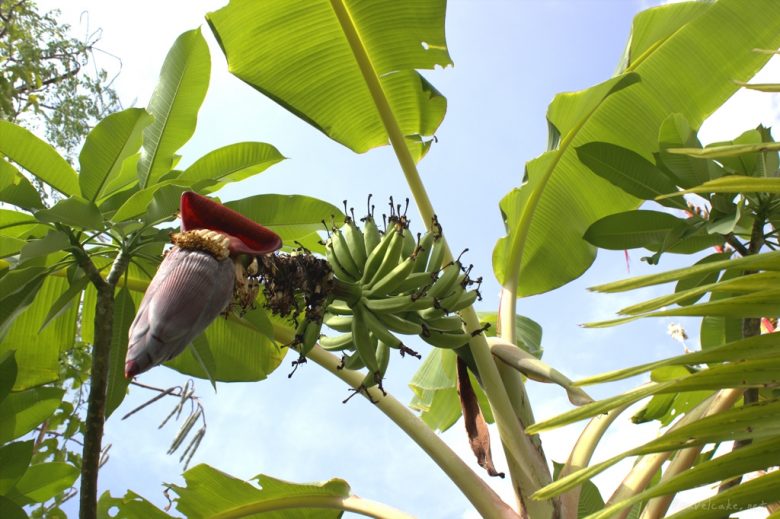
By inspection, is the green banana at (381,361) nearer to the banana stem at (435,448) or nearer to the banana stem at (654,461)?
the banana stem at (435,448)

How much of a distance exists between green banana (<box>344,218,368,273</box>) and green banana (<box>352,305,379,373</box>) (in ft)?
0.45

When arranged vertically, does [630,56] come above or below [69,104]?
below

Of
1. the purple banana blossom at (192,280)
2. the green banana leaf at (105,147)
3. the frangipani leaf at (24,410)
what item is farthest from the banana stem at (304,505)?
the purple banana blossom at (192,280)

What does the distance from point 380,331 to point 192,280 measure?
0.53 meters

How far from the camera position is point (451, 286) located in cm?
155

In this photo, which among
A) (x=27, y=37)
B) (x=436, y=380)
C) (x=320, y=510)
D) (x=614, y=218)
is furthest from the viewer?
(x=27, y=37)

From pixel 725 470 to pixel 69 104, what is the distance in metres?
5.49

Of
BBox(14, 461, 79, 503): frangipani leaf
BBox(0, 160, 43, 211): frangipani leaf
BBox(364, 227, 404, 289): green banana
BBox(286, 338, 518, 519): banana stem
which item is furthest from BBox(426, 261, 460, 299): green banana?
BBox(14, 461, 79, 503): frangipani leaf

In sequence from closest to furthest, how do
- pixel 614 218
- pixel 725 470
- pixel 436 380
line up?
pixel 725 470 → pixel 614 218 → pixel 436 380

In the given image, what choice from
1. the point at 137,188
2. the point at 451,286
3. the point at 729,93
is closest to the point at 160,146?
the point at 137,188

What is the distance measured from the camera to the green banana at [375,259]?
4.99ft

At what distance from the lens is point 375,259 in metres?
1.53

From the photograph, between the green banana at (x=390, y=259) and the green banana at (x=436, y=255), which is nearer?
the green banana at (x=390, y=259)

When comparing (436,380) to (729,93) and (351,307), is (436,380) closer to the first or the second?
(351,307)
